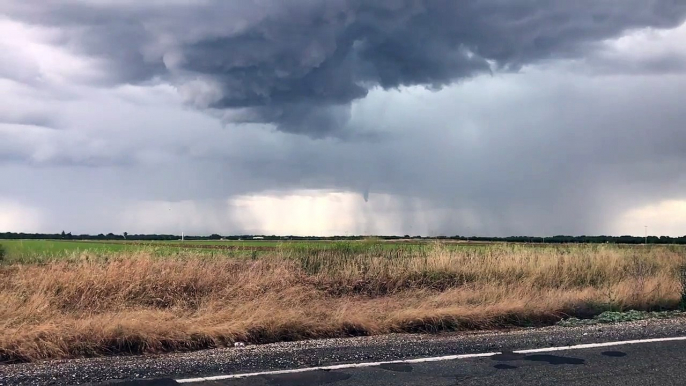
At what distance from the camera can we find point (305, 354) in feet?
29.5

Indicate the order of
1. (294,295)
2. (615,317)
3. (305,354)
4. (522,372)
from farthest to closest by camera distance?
(294,295)
(615,317)
(305,354)
(522,372)

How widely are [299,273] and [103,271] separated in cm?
604

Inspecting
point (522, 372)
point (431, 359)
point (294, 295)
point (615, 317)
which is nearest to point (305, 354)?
point (431, 359)

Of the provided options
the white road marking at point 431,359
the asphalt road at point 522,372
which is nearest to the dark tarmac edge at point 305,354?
the white road marking at point 431,359

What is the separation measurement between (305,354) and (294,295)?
21.9ft

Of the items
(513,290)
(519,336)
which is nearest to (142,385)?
(519,336)

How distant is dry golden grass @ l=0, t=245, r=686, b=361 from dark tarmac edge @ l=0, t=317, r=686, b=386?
2.90 ft

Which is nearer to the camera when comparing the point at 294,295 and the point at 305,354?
the point at 305,354

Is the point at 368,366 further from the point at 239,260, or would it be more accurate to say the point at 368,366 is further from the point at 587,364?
the point at 239,260

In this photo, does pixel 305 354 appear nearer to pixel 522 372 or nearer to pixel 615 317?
pixel 522 372

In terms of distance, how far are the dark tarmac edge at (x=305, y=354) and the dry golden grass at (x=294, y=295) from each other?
0.88m

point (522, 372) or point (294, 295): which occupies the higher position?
point (294, 295)

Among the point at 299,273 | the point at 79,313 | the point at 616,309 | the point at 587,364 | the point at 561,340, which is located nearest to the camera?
the point at 587,364

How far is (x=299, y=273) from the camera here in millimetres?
19031
